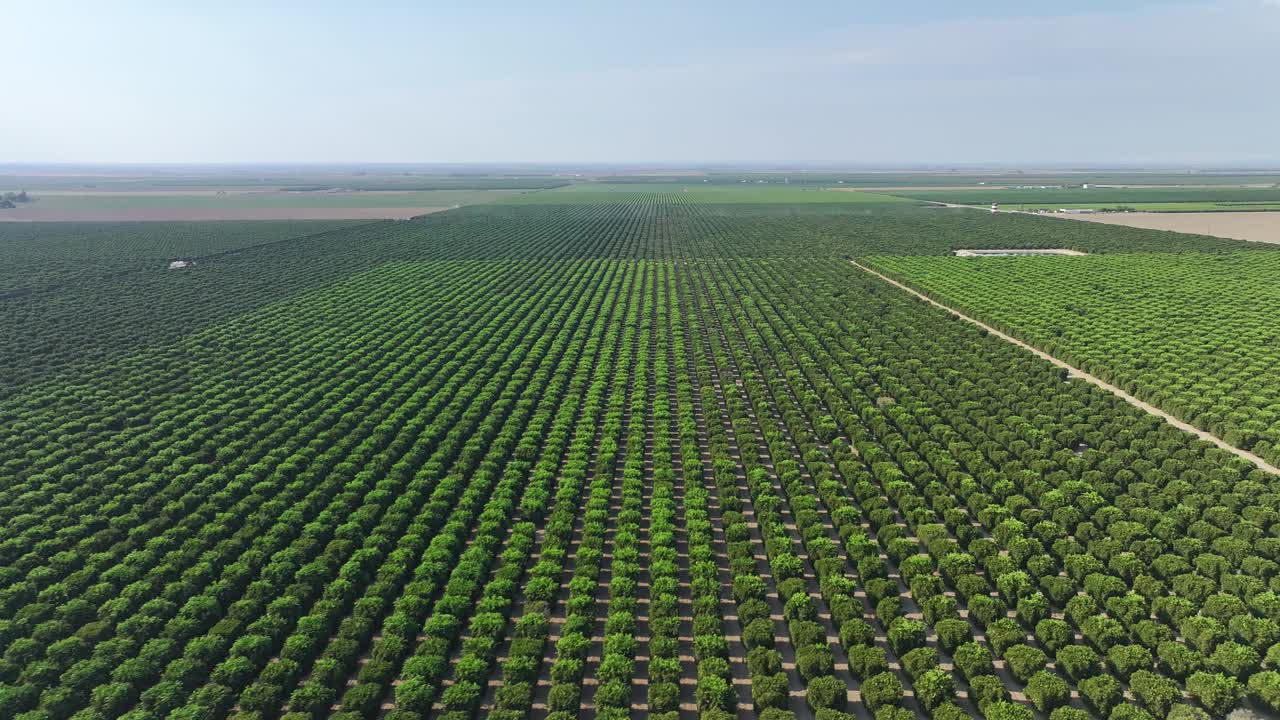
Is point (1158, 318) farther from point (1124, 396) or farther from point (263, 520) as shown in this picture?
point (263, 520)

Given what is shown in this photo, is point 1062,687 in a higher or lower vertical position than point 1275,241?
lower

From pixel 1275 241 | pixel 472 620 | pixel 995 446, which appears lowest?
pixel 472 620

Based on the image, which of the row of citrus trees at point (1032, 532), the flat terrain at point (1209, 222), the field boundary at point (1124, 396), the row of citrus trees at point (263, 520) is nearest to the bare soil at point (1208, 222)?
the flat terrain at point (1209, 222)

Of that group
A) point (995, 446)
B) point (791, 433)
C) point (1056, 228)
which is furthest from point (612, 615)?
point (1056, 228)

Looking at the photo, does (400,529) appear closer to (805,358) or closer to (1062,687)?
→ (1062,687)

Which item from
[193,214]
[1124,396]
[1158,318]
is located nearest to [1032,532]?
[1124,396]

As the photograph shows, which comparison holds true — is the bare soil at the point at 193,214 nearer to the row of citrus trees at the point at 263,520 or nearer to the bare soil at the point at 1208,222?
the row of citrus trees at the point at 263,520
